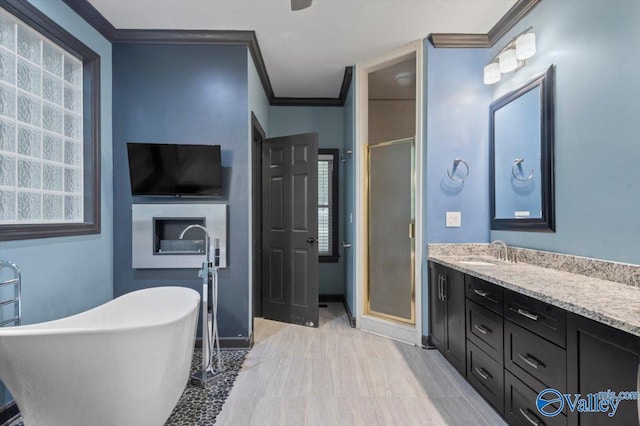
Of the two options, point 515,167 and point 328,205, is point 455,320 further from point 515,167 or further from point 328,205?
point 328,205

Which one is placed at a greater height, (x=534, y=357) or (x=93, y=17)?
(x=93, y=17)

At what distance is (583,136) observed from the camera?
1.87 metres

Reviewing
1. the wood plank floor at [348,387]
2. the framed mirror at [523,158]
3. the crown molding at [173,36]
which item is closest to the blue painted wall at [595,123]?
the framed mirror at [523,158]

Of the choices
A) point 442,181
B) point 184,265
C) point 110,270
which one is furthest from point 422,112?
point 110,270

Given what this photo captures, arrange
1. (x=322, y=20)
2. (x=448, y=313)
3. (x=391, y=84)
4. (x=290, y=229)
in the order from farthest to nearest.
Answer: (x=391, y=84), (x=290, y=229), (x=322, y=20), (x=448, y=313)

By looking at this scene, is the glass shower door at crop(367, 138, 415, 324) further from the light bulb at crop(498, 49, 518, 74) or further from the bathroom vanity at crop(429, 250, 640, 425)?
the light bulb at crop(498, 49, 518, 74)

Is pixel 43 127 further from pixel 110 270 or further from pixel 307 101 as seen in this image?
pixel 307 101

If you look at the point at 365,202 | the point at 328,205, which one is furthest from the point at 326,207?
the point at 365,202

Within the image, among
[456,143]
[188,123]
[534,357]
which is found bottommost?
[534,357]

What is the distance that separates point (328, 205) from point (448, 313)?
231 cm

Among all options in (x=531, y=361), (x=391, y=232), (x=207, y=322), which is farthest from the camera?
(x=391, y=232)

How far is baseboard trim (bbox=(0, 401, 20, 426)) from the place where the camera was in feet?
5.79

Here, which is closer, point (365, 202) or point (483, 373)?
point (483, 373)

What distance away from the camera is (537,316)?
57.8 inches
